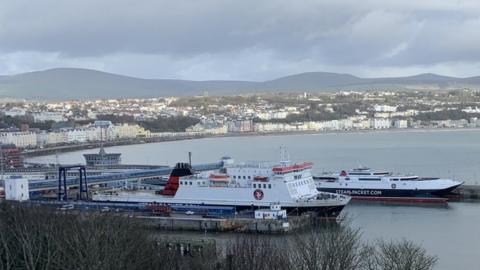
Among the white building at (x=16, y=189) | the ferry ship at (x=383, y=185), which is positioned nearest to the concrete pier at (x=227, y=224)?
the white building at (x=16, y=189)

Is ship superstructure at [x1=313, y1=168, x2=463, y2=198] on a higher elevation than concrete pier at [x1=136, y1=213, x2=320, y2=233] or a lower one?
higher

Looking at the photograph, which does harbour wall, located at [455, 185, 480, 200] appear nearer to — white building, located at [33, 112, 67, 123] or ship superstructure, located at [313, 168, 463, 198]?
ship superstructure, located at [313, 168, 463, 198]

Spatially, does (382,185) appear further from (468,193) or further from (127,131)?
(127,131)

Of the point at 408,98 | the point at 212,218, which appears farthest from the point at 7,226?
the point at 408,98

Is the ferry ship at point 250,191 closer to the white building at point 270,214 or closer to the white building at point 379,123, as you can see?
the white building at point 270,214

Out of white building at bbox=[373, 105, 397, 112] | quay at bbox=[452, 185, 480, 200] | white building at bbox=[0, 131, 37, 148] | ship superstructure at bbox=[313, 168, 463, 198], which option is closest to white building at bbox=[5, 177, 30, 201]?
ship superstructure at bbox=[313, 168, 463, 198]

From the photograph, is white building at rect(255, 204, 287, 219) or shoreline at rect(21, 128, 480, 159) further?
shoreline at rect(21, 128, 480, 159)

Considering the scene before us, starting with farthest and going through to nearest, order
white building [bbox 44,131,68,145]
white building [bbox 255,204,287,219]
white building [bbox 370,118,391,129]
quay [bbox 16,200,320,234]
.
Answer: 1. white building [bbox 370,118,391,129]
2. white building [bbox 44,131,68,145]
3. white building [bbox 255,204,287,219]
4. quay [bbox 16,200,320,234]
